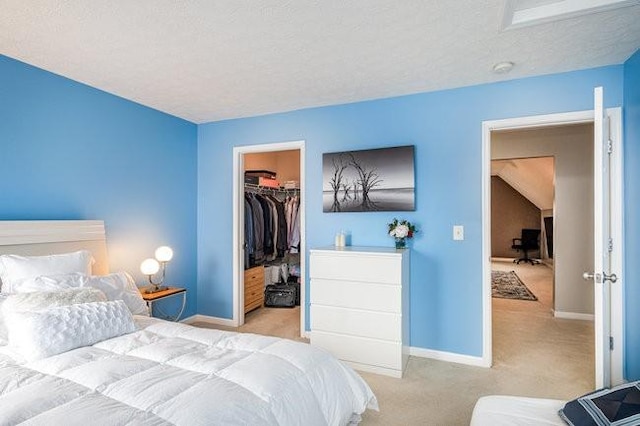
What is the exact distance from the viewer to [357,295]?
2703 mm

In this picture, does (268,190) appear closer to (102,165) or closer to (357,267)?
(102,165)

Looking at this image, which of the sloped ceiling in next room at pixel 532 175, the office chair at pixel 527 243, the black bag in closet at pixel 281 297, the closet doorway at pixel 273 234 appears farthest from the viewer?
the office chair at pixel 527 243

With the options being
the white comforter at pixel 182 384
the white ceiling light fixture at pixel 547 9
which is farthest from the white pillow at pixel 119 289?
the white ceiling light fixture at pixel 547 9

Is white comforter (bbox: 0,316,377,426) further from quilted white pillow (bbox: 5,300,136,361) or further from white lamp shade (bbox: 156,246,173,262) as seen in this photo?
white lamp shade (bbox: 156,246,173,262)

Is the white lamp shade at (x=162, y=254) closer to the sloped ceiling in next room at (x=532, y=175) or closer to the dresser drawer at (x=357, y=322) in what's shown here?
the dresser drawer at (x=357, y=322)

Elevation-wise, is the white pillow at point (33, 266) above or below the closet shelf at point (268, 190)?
below

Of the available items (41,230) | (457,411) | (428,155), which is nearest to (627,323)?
(457,411)

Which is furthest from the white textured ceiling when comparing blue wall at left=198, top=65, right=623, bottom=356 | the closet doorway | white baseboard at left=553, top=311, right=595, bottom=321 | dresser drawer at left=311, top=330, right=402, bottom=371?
white baseboard at left=553, top=311, right=595, bottom=321

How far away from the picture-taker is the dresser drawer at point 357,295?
8.51ft

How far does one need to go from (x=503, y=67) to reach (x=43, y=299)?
3.32 metres

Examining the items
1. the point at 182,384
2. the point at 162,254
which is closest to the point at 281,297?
the point at 162,254

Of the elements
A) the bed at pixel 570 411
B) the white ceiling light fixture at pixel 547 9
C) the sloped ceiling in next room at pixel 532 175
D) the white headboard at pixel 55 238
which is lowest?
the bed at pixel 570 411

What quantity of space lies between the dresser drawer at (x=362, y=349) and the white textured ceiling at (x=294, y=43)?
2.15 metres

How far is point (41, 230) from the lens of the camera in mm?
2379
